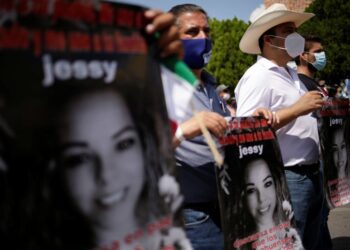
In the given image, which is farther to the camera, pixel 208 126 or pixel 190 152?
pixel 190 152

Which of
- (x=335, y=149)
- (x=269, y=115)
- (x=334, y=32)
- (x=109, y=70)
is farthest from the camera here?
(x=334, y=32)

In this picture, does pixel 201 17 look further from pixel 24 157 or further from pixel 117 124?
pixel 24 157

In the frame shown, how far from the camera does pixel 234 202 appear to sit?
2285 mm

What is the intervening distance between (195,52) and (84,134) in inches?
51.8

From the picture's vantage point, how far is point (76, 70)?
3.86 ft

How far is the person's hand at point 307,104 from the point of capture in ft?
9.51

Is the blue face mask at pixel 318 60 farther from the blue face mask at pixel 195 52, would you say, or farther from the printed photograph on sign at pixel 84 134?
the printed photograph on sign at pixel 84 134

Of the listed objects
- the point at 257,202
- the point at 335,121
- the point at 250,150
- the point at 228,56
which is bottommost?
the point at 228,56

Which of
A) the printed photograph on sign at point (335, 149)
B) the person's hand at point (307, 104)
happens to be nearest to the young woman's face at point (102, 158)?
the person's hand at point (307, 104)

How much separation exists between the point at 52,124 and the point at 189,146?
123 centimetres

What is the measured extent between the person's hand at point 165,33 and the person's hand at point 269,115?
4.30 feet

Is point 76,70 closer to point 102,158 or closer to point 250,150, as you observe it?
point 102,158

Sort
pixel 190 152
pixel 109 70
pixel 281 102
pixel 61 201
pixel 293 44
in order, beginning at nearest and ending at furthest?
1. pixel 61 201
2. pixel 109 70
3. pixel 190 152
4. pixel 281 102
5. pixel 293 44

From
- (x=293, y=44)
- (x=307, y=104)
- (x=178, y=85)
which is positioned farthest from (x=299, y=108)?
(x=178, y=85)
